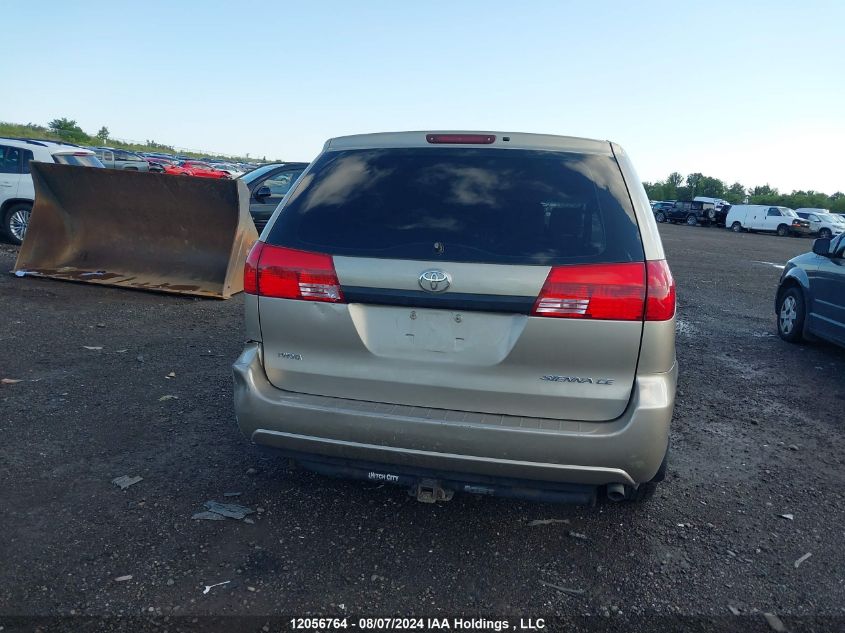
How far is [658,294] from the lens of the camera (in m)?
2.82

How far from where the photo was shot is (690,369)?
661cm

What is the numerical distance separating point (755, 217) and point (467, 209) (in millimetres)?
45193

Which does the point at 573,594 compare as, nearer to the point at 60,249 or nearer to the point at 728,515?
the point at 728,515

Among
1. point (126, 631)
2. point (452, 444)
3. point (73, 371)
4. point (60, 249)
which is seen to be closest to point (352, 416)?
point (452, 444)

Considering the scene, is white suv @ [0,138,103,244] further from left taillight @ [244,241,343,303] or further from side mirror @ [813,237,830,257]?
side mirror @ [813,237,830,257]

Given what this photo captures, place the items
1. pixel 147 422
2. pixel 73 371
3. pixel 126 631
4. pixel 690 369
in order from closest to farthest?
pixel 126 631 → pixel 147 422 → pixel 73 371 → pixel 690 369

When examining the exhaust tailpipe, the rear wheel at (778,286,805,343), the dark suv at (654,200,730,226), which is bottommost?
the dark suv at (654,200,730,226)

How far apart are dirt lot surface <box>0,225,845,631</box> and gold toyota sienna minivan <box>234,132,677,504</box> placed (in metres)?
0.39

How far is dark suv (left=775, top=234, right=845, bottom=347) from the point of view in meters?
7.04

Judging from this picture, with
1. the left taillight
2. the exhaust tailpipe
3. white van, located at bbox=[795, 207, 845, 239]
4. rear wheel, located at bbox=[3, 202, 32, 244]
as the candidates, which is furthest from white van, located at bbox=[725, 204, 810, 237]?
the left taillight

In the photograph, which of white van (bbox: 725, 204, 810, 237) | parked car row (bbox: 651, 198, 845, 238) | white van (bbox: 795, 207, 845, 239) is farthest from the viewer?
white van (bbox: 725, 204, 810, 237)

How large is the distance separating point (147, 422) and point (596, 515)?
302 cm

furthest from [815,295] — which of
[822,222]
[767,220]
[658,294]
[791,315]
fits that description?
[767,220]

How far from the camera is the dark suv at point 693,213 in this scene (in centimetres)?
4772
